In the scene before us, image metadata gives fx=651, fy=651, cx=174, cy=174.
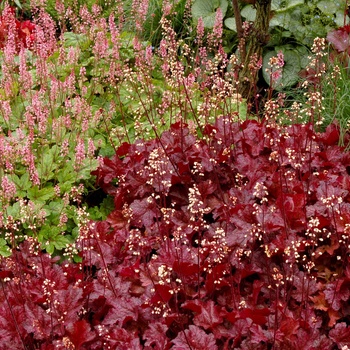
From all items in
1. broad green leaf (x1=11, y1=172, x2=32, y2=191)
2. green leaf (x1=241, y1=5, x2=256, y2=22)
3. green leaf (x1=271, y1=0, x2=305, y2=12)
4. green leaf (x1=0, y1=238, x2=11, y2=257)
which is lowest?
green leaf (x1=0, y1=238, x2=11, y2=257)

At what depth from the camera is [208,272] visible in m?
2.59

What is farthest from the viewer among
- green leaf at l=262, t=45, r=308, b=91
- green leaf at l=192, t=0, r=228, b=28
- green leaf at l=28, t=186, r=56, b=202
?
green leaf at l=192, t=0, r=228, b=28

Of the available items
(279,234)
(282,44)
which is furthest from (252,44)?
(279,234)

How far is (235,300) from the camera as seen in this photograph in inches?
100

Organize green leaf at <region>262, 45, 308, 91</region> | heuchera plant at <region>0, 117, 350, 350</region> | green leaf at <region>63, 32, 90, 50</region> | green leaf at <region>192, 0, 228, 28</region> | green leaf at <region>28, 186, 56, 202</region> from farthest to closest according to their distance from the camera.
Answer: green leaf at <region>192, 0, 228, 28</region> < green leaf at <region>262, 45, 308, 91</region> < green leaf at <region>63, 32, 90, 50</region> < green leaf at <region>28, 186, 56, 202</region> < heuchera plant at <region>0, 117, 350, 350</region>

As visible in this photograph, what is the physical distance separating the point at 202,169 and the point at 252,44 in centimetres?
217

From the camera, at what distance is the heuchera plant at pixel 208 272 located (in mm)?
2402

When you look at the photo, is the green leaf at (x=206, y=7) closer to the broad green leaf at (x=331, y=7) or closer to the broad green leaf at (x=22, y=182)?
the broad green leaf at (x=331, y=7)

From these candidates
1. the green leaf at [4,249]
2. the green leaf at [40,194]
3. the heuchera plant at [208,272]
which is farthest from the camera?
the green leaf at [40,194]

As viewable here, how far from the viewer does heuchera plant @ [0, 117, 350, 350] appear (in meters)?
2.40

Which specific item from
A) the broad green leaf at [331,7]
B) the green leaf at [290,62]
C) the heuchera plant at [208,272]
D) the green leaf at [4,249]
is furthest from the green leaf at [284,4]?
the green leaf at [4,249]

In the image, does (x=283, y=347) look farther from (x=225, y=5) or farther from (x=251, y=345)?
(x=225, y=5)

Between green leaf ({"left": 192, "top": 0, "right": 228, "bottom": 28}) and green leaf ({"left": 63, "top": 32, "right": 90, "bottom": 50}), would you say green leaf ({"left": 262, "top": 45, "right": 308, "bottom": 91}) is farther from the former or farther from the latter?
green leaf ({"left": 63, "top": 32, "right": 90, "bottom": 50})

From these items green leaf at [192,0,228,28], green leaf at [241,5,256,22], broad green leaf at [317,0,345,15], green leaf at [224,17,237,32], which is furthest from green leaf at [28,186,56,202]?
broad green leaf at [317,0,345,15]
